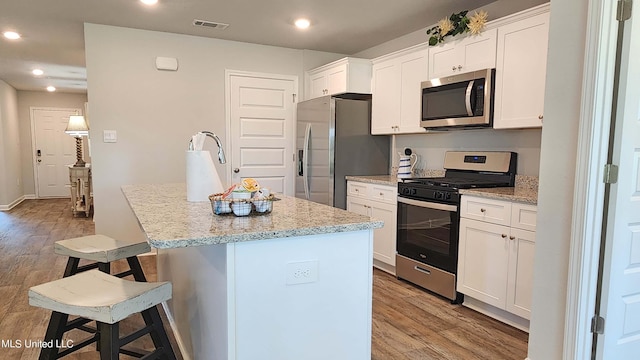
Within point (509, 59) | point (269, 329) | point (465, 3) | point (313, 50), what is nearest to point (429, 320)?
point (269, 329)

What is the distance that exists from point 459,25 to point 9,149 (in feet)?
26.8

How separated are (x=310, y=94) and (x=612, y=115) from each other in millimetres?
3486

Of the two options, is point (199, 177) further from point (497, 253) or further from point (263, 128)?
point (263, 128)

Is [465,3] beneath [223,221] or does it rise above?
above

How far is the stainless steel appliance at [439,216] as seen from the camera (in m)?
2.92

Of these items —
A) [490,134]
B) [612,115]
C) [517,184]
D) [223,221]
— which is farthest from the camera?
[490,134]

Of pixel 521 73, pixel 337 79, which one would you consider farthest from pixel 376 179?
pixel 521 73

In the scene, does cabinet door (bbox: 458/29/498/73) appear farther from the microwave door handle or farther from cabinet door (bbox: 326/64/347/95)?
cabinet door (bbox: 326/64/347/95)

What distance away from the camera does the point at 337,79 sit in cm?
423

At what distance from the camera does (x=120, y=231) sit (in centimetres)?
409

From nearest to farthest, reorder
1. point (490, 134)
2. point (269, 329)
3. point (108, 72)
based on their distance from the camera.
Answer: point (269, 329) → point (490, 134) → point (108, 72)

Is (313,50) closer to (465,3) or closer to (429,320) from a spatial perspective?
(465,3)

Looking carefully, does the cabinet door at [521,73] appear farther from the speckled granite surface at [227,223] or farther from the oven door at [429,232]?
the speckled granite surface at [227,223]

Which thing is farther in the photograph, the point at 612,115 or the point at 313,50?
the point at 313,50
